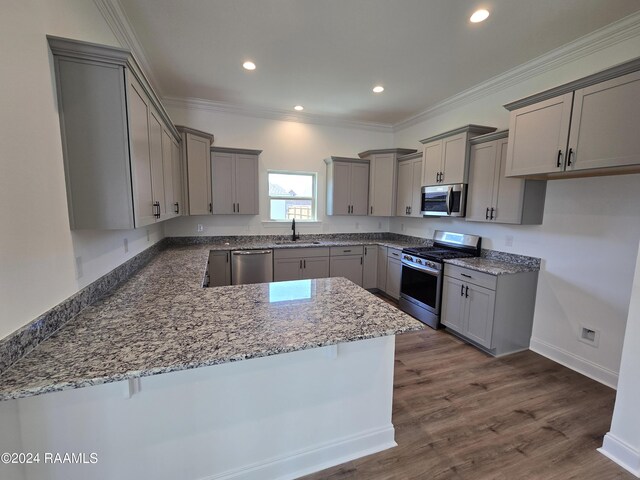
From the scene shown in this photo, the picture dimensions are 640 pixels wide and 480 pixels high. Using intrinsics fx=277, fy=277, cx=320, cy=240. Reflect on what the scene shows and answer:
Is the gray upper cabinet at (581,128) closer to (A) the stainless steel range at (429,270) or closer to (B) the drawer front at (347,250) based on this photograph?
(A) the stainless steel range at (429,270)

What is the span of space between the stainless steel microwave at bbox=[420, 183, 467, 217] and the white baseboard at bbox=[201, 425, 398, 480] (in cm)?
262

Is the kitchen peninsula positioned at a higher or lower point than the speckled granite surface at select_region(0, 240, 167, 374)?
lower

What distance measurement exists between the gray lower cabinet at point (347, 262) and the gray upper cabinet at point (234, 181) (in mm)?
1437

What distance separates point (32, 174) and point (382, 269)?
13.7 feet

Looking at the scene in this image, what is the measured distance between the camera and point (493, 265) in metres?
3.04

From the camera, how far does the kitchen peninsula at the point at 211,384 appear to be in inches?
43.7

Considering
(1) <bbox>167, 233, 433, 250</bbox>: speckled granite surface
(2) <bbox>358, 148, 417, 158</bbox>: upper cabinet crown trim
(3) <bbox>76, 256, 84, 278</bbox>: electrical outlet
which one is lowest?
(1) <bbox>167, 233, 433, 250</bbox>: speckled granite surface

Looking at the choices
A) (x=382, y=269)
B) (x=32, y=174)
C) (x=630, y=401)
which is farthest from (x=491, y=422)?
(x=32, y=174)

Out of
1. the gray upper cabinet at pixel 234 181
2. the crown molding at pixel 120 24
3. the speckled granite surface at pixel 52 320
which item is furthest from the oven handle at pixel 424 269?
the crown molding at pixel 120 24

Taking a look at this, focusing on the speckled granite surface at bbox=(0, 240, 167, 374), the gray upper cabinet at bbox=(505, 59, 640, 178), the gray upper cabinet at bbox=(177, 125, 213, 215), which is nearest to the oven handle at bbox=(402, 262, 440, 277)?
the gray upper cabinet at bbox=(505, 59, 640, 178)

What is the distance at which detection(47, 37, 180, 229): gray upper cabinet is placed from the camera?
1.40 m

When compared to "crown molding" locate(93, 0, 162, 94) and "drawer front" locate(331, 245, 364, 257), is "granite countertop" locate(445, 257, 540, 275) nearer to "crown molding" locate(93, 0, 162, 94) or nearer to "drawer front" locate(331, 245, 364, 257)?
"drawer front" locate(331, 245, 364, 257)

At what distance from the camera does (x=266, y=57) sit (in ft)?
9.25

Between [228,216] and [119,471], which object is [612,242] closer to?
[119,471]
